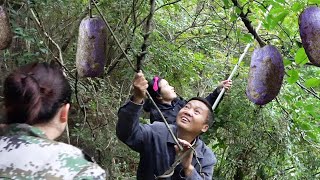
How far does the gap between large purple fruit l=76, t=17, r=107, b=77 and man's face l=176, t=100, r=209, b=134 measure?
461 mm

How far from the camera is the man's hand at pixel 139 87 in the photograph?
185cm

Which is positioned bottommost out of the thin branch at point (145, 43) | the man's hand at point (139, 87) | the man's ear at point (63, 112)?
the man's hand at point (139, 87)

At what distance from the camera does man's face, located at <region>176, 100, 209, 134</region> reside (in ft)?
7.55

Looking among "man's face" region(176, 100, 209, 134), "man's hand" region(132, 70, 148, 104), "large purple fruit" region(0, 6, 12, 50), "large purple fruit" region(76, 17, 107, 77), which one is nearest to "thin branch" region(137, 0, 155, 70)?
"man's hand" region(132, 70, 148, 104)

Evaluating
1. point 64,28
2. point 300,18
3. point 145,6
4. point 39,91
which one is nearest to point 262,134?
point 145,6

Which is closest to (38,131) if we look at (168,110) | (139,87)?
(139,87)

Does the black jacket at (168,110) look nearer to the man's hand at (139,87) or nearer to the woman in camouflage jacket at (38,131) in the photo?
the man's hand at (139,87)

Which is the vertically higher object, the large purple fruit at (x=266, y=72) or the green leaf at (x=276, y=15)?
the green leaf at (x=276, y=15)

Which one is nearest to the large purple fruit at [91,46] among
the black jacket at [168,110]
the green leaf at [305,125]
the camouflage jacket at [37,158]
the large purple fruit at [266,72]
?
the large purple fruit at [266,72]

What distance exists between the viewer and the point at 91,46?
210 centimetres

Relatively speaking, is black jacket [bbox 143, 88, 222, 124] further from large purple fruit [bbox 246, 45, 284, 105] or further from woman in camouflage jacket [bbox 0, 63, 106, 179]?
woman in camouflage jacket [bbox 0, 63, 106, 179]

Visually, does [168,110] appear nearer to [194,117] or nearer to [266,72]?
[194,117]

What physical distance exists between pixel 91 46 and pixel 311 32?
913 millimetres

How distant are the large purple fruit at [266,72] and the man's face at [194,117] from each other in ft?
1.64
